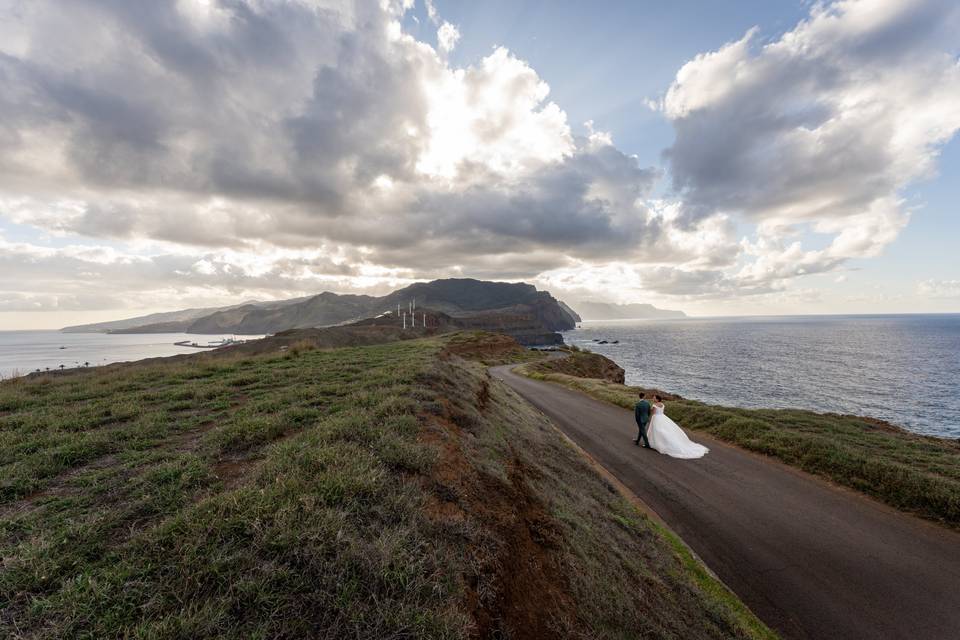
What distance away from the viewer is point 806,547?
9.54 meters

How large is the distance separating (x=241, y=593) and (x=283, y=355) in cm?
1933

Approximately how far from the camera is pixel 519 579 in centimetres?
462

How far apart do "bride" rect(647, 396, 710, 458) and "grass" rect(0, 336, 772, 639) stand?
23.8ft

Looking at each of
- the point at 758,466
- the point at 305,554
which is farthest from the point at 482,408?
the point at 758,466

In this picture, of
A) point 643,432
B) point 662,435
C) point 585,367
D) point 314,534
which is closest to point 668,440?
point 662,435

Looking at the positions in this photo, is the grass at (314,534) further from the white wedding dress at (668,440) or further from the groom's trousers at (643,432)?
the groom's trousers at (643,432)

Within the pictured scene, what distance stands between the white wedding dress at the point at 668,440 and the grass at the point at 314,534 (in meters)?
7.25

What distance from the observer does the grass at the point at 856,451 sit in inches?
440

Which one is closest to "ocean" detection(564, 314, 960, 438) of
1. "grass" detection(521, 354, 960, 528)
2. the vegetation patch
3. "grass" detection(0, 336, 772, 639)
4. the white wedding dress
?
the vegetation patch

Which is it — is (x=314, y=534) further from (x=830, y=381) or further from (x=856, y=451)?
(x=830, y=381)

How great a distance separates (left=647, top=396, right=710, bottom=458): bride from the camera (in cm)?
1609

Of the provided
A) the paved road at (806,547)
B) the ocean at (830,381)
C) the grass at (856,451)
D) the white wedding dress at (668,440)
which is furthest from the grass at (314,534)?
the ocean at (830,381)

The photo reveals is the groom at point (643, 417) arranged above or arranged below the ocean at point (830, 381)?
above

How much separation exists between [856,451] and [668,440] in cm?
670
